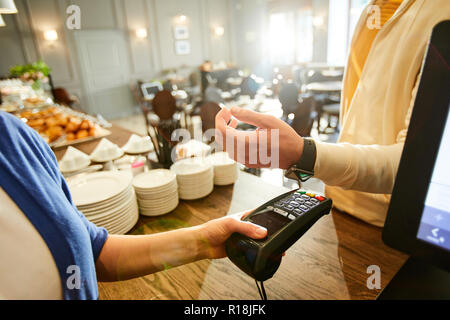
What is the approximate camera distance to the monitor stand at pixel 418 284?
1.35 ft

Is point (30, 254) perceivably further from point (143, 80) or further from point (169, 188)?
point (143, 80)

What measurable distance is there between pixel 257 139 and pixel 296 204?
0.18 metres

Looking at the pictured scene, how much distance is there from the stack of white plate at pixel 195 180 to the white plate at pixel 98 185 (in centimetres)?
21

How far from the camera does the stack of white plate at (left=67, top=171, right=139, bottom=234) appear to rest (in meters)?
0.86

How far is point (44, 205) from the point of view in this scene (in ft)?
1.62

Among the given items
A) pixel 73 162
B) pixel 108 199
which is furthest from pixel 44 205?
pixel 73 162

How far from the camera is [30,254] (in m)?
0.47

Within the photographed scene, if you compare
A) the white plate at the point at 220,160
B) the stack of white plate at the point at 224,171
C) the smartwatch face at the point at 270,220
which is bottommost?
the stack of white plate at the point at 224,171

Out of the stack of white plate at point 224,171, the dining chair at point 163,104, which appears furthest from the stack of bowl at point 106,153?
the dining chair at point 163,104

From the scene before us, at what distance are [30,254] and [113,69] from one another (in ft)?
25.1

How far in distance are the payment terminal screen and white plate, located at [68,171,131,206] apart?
82 cm

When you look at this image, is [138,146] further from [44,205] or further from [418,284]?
[418,284]

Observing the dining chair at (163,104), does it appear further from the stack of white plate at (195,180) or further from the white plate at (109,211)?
the white plate at (109,211)

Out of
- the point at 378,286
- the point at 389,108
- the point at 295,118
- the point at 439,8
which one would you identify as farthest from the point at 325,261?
the point at 295,118
